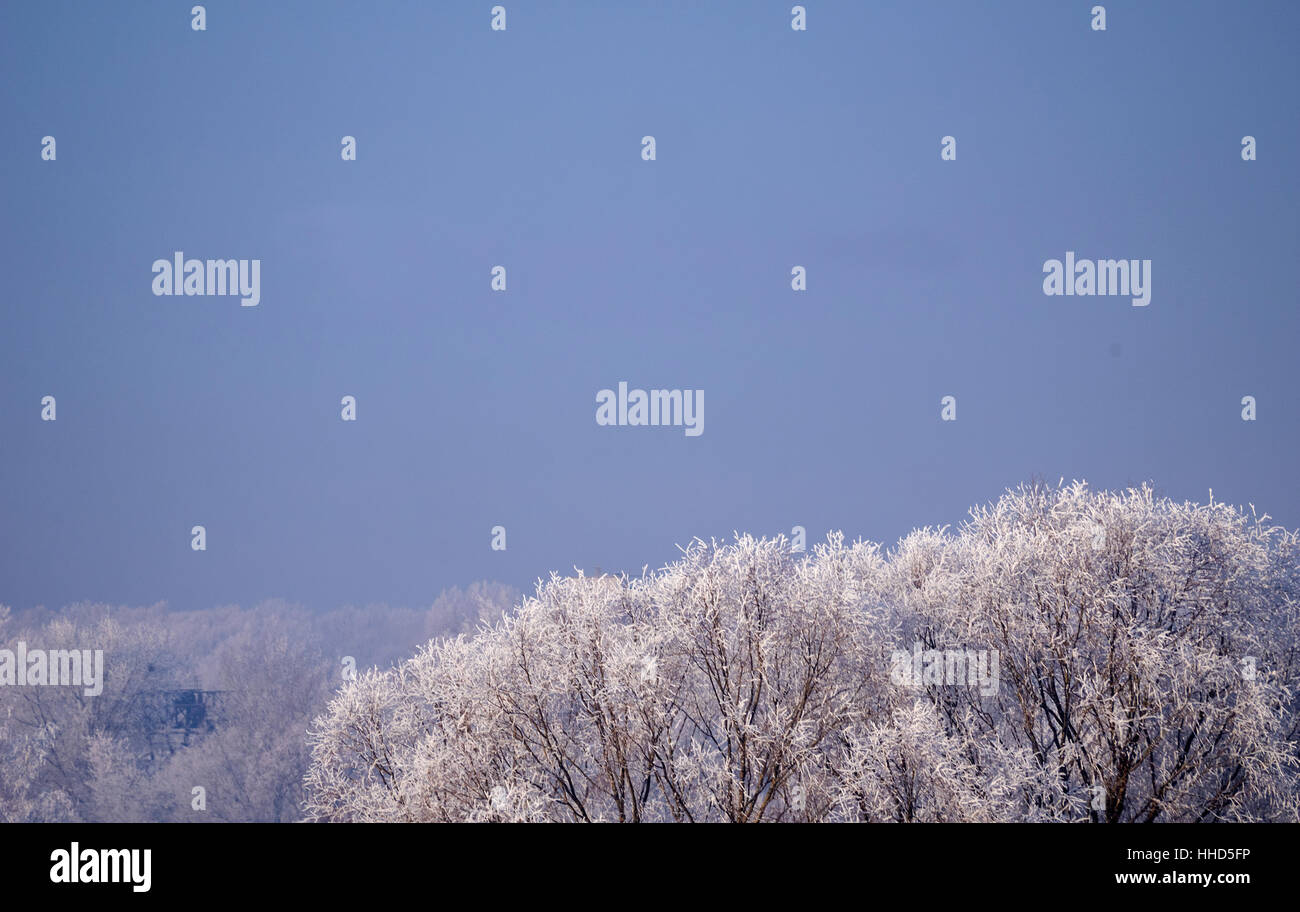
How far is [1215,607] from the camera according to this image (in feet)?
121

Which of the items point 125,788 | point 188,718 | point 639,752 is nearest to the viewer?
point 639,752

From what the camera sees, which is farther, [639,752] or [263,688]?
[263,688]

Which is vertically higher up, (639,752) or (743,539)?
(743,539)

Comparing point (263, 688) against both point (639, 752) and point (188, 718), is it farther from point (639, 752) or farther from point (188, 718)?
point (639, 752)

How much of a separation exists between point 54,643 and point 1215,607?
97.5 meters

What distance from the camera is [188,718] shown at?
9512 cm
